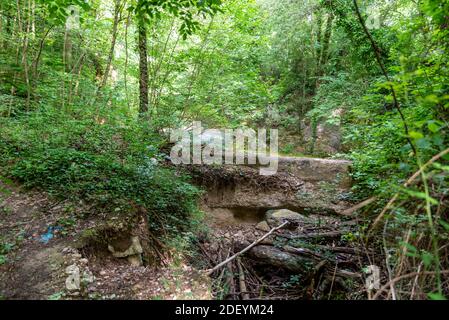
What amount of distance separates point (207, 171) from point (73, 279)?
13.1ft

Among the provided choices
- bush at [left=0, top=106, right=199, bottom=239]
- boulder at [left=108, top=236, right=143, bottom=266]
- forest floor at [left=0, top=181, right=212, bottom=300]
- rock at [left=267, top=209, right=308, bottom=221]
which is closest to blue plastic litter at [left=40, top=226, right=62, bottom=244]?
forest floor at [left=0, top=181, right=212, bottom=300]

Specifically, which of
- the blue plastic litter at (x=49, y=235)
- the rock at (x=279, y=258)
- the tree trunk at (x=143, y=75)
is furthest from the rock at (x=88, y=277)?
the tree trunk at (x=143, y=75)

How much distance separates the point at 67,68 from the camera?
6.55 metres

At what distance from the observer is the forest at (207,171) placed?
2186 millimetres

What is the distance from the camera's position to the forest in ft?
7.17

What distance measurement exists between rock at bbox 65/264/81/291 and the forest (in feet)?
0.06

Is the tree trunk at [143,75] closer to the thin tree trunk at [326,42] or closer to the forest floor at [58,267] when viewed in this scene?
the forest floor at [58,267]

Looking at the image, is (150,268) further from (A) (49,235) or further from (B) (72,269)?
(A) (49,235)

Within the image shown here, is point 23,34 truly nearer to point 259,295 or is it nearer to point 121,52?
point 121,52

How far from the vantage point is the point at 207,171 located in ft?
20.7

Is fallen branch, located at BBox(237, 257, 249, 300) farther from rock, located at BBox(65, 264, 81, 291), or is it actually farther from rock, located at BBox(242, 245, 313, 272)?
rock, located at BBox(65, 264, 81, 291)

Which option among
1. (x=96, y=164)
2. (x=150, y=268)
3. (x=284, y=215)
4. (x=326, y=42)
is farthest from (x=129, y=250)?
(x=326, y=42)

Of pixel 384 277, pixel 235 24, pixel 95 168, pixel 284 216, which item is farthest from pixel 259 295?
pixel 235 24
